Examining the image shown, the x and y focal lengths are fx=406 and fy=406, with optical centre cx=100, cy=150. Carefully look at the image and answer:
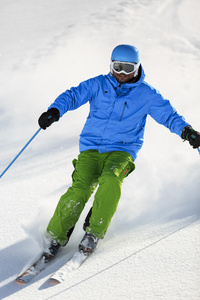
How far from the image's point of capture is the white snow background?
7.47 feet

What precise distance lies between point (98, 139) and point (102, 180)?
17.2 inches

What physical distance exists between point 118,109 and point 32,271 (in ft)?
4.08

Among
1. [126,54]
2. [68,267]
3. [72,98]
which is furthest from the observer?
[72,98]

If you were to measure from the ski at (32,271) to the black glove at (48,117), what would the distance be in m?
0.88

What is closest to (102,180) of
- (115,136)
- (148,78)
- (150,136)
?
(115,136)

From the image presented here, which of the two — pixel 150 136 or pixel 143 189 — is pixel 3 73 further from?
pixel 143 189

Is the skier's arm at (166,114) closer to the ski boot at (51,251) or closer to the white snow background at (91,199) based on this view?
the white snow background at (91,199)

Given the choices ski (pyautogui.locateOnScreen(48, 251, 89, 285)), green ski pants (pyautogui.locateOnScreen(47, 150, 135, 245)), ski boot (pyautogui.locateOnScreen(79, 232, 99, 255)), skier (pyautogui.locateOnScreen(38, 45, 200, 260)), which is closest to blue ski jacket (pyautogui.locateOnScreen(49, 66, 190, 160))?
skier (pyautogui.locateOnScreen(38, 45, 200, 260))

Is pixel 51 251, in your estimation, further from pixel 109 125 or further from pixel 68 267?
pixel 109 125

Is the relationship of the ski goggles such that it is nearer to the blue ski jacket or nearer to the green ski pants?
the blue ski jacket

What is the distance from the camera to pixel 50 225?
109 inches

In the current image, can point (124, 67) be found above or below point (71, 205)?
above

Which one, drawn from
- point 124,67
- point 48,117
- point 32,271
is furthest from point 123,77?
point 32,271

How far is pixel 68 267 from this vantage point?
245cm
